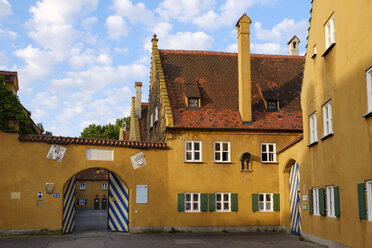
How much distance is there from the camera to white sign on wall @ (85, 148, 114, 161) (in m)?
23.9

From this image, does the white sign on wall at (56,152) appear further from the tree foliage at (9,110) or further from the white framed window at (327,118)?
the white framed window at (327,118)

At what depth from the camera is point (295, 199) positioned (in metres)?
23.9

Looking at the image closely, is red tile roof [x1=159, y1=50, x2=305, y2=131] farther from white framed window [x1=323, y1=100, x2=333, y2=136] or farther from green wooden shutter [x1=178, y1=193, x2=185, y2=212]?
white framed window [x1=323, y1=100, x2=333, y2=136]

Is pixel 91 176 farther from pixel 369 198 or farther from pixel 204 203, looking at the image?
pixel 369 198

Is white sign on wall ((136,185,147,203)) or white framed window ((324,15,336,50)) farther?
white sign on wall ((136,185,147,203))

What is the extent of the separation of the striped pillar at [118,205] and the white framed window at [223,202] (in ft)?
16.4

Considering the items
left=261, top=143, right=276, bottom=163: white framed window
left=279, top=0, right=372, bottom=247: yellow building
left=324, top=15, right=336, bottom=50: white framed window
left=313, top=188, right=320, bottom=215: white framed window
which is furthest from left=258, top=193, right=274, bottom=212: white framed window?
left=324, top=15, right=336, bottom=50: white framed window

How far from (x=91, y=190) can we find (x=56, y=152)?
133ft

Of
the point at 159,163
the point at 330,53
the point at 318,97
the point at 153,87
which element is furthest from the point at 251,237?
the point at 153,87

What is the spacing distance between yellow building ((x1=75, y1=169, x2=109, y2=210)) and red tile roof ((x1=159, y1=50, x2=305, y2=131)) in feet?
116

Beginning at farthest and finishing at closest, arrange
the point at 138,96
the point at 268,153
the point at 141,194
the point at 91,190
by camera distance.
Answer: the point at 91,190
the point at 138,96
the point at 268,153
the point at 141,194

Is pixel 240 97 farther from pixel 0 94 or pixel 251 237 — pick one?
pixel 0 94

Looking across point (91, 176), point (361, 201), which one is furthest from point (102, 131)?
point (361, 201)

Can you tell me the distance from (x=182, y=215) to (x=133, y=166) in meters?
3.73
